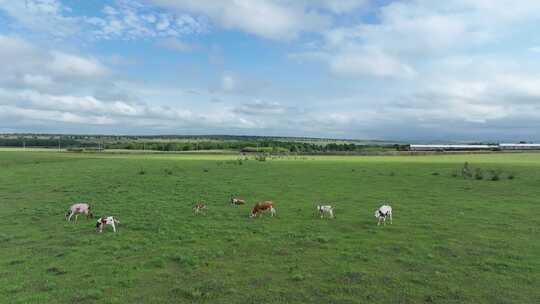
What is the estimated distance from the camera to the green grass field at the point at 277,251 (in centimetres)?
1112

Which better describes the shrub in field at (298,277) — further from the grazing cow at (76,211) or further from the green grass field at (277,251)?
the grazing cow at (76,211)

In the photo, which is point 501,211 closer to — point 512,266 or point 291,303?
point 512,266

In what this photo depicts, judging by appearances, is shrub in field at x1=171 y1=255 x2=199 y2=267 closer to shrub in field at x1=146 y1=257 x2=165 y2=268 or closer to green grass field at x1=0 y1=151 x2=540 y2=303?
green grass field at x1=0 y1=151 x2=540 y2=303

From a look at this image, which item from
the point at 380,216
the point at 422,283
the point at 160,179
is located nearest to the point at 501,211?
the point at 380,216

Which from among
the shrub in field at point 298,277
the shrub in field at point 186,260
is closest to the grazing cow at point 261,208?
the shrub in field at point 186,260

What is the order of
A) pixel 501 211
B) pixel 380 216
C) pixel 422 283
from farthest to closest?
pixel 501 211, pixel 380 216, pixel 422 283

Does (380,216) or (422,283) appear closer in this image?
(422,283)

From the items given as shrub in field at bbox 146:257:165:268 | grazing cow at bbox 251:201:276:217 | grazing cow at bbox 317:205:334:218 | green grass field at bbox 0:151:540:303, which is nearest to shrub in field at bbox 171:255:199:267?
green grass field at bbox 0:151:540:303

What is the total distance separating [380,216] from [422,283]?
8.09 meters

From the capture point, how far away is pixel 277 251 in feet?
49.0

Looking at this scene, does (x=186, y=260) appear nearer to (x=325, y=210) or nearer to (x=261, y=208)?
(x=261, y=208)

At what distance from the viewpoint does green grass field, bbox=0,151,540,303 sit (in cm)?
1112

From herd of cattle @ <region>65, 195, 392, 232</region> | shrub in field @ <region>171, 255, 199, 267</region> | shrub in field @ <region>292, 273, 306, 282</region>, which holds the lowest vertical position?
shrub in field @ <region>171, 255, 199, 267</region>

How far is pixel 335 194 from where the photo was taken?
3062cm
